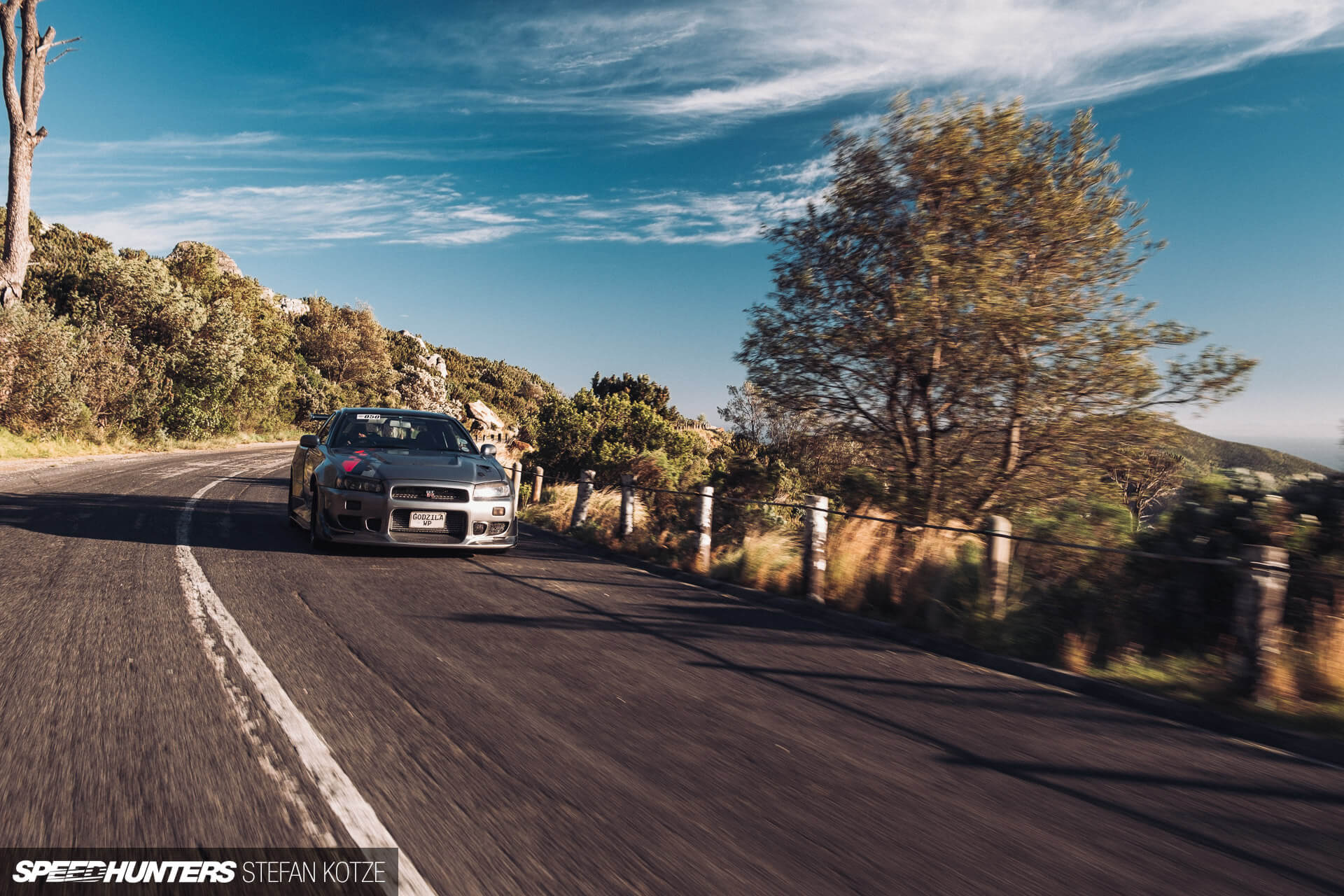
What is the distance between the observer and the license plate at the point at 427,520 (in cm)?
812

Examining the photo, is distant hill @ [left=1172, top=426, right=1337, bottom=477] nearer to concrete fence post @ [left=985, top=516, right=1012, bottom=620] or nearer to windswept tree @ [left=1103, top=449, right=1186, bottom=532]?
windswept tree @ [left=1103, top=449, right=1186, bottom=532]

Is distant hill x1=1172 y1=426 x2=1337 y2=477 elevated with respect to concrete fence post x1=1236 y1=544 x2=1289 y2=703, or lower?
elevated

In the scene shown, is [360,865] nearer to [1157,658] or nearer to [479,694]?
[479,694]

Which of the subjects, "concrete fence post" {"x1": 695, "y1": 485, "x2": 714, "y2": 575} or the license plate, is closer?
the license plate

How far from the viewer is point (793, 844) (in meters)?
2.85

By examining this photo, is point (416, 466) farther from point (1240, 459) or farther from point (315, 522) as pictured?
point (1240, 459)

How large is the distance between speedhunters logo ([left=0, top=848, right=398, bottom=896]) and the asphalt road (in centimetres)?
8

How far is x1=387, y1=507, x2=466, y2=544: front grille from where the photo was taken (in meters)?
8.05

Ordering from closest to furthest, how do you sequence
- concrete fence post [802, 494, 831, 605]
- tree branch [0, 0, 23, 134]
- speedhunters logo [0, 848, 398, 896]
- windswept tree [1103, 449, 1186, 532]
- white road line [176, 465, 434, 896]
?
speedhunters logo [0, 848, 398, 896], white road line [176, 465, 434, 896], concrete fence post [802, 494, 831, 605], windswept tree [1103, 449, 1186, 532], tree branch [0, 0, 23, 134]

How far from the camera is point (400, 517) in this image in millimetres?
8062

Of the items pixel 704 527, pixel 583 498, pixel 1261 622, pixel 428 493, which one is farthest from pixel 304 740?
pixel 583 498

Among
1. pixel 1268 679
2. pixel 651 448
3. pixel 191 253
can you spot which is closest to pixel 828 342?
pixel 1268 679

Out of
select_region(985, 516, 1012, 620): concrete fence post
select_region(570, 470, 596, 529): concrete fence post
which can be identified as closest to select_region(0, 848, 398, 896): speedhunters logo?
select_region(985, 516, 1012, 620): concrete fence post

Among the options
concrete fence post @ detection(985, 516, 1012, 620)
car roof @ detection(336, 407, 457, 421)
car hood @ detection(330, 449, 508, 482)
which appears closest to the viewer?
concrete fence post @ detection(985, 516, 1012, 620)
